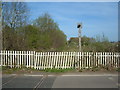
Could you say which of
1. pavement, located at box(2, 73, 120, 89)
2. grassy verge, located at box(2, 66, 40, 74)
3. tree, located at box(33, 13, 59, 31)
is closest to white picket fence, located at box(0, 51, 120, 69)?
grassy verge, located at box(2, 66, 40, 74)

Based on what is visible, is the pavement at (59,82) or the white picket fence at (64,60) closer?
the pavement at (59,82)

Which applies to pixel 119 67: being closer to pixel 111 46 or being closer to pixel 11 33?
pixel 111 46

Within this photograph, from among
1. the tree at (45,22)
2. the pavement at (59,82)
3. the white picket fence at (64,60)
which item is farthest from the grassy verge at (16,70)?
the tree at (45,22)

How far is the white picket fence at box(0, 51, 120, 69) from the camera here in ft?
42.4

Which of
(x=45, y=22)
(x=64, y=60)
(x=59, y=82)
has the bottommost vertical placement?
(x=59, y=82)

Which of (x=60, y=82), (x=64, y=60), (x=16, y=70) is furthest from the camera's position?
(x=64, y=60)

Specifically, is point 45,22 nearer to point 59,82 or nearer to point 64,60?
point 64,60

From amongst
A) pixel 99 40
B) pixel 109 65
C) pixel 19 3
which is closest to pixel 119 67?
pixel 109 65

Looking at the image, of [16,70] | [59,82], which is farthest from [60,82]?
[16,70]

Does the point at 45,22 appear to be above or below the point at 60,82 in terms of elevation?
above

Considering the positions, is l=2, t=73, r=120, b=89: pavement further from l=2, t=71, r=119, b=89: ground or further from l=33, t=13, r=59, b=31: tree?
l=33, t=13, r=59, b=31: tree

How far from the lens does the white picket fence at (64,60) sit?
12938mm

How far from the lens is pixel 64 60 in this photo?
1300 cm

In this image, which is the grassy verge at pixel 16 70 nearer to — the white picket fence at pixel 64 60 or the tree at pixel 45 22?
the white picket fence at pixel 64 60
